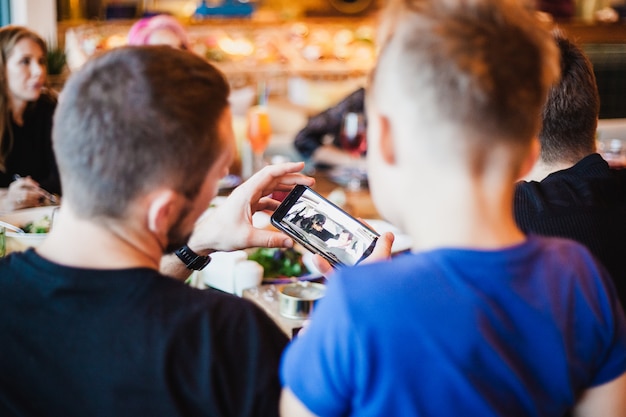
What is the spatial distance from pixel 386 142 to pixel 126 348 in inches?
13.7

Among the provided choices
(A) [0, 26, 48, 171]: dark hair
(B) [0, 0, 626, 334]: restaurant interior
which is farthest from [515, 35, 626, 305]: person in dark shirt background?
(B) [0, 0, 626, 334]: restaurant interior

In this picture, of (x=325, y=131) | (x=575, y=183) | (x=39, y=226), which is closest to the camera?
(x=575, y=183)

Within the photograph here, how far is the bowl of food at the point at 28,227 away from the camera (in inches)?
68.5

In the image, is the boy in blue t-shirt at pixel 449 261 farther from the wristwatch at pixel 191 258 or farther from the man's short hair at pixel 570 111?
the man's short hair at pixel 570 111

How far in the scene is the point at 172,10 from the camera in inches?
248

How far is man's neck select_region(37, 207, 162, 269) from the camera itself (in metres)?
0.83

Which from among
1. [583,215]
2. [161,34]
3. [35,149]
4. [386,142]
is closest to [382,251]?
[386,142]

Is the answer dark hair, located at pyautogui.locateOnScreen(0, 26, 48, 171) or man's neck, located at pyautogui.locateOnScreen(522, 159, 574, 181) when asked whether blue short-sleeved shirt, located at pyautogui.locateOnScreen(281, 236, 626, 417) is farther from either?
dark hair, located at pyautogui.locateOnScreen(0, 26, 48, 171)

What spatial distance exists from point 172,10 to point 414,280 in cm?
597

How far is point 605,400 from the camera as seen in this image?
2.89ft

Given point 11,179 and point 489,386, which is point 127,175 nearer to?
point 489,386

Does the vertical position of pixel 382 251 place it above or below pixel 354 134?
above

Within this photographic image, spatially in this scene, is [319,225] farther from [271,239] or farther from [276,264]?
[276,264]

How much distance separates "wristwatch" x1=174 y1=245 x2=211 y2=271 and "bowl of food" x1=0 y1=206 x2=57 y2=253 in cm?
57
